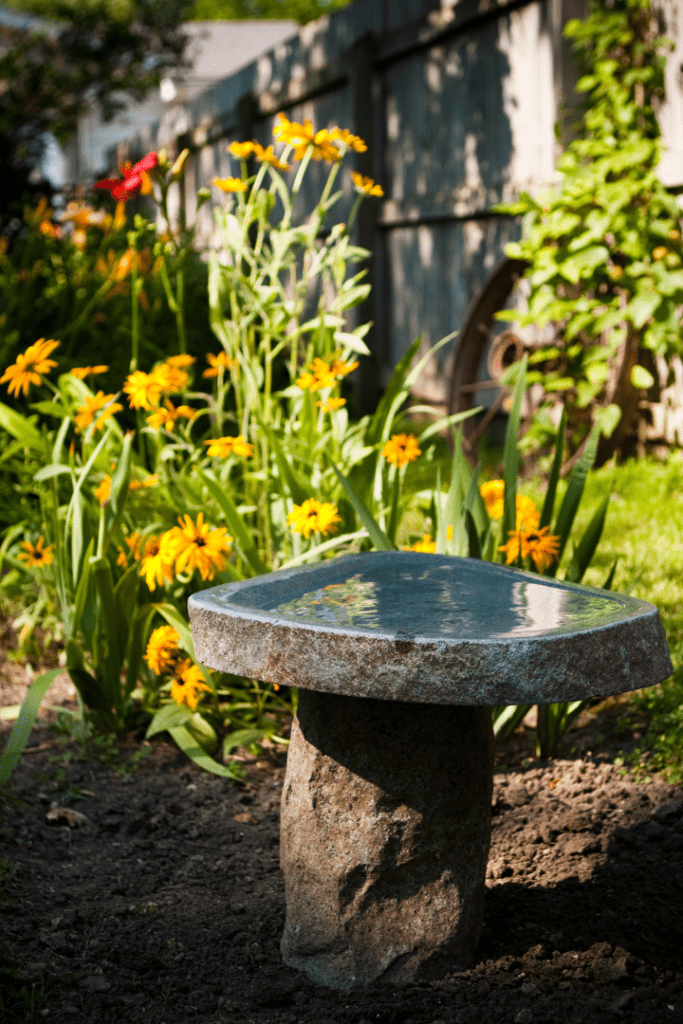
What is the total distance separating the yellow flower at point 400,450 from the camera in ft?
7.60

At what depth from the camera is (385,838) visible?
59.3 inches

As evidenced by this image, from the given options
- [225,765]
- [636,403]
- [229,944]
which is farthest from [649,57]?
[229,944]

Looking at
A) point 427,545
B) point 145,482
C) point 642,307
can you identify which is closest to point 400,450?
point 427,545

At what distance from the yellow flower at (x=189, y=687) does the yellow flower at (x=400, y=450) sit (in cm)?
67

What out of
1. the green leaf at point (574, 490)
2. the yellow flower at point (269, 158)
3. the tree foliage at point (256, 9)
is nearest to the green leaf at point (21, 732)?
the green leaf at point (574, 490)

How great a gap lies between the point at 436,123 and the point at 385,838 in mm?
5071

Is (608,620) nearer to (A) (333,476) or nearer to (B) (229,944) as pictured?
(B) (229,944)

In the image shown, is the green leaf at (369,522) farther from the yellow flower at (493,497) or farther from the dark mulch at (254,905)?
the dark mulch at (254,905)

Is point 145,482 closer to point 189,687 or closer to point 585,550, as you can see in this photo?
point 189,687

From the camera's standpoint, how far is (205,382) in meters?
5.24

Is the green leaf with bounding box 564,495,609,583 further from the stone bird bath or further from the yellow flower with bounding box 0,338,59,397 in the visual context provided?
the yellow flower with bounding box 0,338,59,397

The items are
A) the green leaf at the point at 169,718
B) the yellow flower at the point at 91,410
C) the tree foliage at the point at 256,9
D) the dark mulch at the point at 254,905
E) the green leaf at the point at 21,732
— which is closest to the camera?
the dark mulch at the point at 254,905

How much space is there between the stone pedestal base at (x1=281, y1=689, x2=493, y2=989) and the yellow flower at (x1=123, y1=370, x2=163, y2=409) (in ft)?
3.56

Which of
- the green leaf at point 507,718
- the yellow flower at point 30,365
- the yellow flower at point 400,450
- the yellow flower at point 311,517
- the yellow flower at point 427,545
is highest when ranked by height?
the yellow flower at point 30,365
